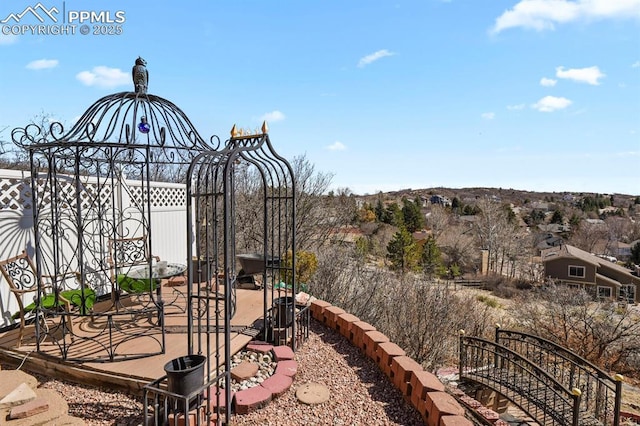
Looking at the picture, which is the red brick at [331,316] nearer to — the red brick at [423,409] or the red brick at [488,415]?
the red brick at [423,409]

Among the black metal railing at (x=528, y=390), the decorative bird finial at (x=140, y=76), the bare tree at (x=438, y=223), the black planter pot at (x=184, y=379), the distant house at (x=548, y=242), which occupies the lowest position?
the distant house at (x=548, y=242)

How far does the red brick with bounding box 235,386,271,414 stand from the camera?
2.77 meters

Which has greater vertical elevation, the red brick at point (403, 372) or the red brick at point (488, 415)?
the red brick at point (403, 372)

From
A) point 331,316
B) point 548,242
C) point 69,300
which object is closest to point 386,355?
point 331,316

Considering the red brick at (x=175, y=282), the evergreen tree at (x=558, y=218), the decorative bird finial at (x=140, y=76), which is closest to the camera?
the decorative bird finial at (x=140, y=76)

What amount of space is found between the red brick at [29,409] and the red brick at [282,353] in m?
1.87

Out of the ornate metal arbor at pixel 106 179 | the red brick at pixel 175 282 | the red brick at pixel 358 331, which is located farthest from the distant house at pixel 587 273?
the ornate metal arbor at pixel 106 179

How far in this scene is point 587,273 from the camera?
2495 centimetres

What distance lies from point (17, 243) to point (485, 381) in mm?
7146

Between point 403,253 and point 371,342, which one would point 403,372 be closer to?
point 371,342

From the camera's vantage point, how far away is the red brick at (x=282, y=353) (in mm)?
3552

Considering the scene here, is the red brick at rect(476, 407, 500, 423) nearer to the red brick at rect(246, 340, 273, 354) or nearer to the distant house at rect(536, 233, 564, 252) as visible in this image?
the red brick at rect(246, 340, 273, 354)

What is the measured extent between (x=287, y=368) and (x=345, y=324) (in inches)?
52.4

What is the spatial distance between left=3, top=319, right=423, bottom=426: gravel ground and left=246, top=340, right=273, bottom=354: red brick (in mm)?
340
